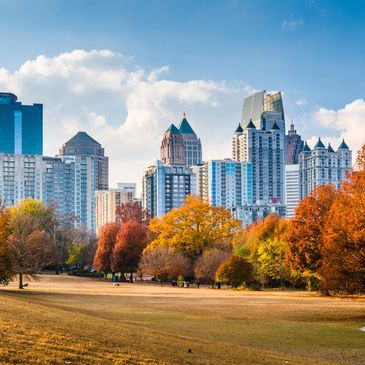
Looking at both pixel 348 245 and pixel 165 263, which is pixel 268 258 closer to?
pixel 165 263

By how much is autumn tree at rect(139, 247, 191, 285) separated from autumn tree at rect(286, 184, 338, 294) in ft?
103

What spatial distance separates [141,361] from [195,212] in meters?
78.4

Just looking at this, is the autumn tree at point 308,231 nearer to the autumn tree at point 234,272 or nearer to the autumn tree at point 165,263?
the autumn tree at point 234,272

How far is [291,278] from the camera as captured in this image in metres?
83.4

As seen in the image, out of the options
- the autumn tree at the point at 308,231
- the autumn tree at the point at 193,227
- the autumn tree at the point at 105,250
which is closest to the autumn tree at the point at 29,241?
the autumn tree at the point at 105,250

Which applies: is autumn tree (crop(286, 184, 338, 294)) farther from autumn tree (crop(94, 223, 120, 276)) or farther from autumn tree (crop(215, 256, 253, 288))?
autumn tree (crop(94, 223, 120, 276))

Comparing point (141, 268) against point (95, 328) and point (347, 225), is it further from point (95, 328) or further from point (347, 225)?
point (95, 328)

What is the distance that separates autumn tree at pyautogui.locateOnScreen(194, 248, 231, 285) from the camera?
8856 cm

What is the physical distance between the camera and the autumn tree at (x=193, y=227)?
97.1 m

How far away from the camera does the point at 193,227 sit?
99.6 meters

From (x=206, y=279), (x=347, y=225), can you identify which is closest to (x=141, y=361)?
(x=347, y=225)

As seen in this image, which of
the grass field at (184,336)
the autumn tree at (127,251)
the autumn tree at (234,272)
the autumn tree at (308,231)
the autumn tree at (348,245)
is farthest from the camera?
the autumn tree at (127,251)

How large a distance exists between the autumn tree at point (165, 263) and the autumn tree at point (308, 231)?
31.5m

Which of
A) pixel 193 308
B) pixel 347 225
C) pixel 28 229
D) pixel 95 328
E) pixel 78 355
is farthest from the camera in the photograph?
pixel 28 229
